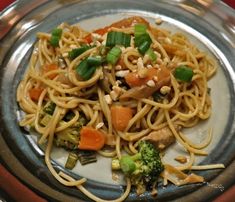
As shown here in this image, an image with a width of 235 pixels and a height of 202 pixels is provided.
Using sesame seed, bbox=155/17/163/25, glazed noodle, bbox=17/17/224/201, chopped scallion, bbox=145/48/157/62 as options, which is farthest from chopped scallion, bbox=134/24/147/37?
sesame seed, bbox=155/17/163/25

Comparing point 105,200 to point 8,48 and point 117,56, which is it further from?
point 8,48

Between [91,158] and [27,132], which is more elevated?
[27,132]

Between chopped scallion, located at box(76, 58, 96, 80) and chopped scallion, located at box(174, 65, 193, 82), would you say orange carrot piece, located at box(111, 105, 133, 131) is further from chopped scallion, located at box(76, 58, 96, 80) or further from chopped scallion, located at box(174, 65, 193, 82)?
chopped scallion, located at box(174, 65, 193, 82)

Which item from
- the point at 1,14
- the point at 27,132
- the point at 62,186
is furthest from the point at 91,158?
the point at 1,14

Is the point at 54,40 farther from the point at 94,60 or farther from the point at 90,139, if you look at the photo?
the point at 90,139

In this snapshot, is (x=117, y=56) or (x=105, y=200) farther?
(x=117, y=56)
